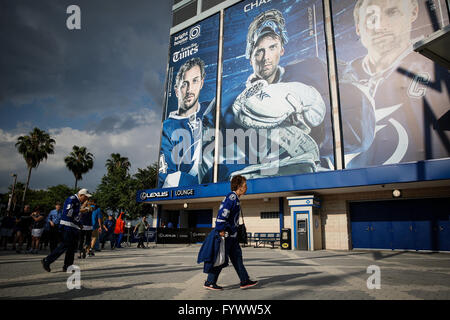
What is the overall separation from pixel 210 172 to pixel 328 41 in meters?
12.6

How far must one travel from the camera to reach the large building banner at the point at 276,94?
712 inches

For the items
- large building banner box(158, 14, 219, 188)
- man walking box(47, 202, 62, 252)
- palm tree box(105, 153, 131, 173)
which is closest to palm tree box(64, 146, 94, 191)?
palm tree box(105, 153, 131, 173)

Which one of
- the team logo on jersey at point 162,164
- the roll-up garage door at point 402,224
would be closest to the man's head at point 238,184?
the roll-up garage door at point 402,224

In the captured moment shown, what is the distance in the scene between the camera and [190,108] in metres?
25.3

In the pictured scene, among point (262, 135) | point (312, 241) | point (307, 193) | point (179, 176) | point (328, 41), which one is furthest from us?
point (179, 176)

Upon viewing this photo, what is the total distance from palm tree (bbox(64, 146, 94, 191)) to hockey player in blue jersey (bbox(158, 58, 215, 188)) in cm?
2105

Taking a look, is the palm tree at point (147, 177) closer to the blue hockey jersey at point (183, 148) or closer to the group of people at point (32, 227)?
the blue hockey jersey at point (183, 148)

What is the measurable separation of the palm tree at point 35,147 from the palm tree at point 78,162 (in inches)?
206

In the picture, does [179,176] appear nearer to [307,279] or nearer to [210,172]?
[210,172]

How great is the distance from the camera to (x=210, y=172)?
22.4 m

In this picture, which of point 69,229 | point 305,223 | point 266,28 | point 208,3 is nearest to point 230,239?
point 69,229

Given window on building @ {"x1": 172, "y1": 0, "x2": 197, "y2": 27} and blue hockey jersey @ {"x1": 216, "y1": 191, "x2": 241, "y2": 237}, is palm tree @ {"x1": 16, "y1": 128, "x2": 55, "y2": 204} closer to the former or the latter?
window on building @ {"x1": 172, "y1": 0, "x2": 197, "y2": 27}
